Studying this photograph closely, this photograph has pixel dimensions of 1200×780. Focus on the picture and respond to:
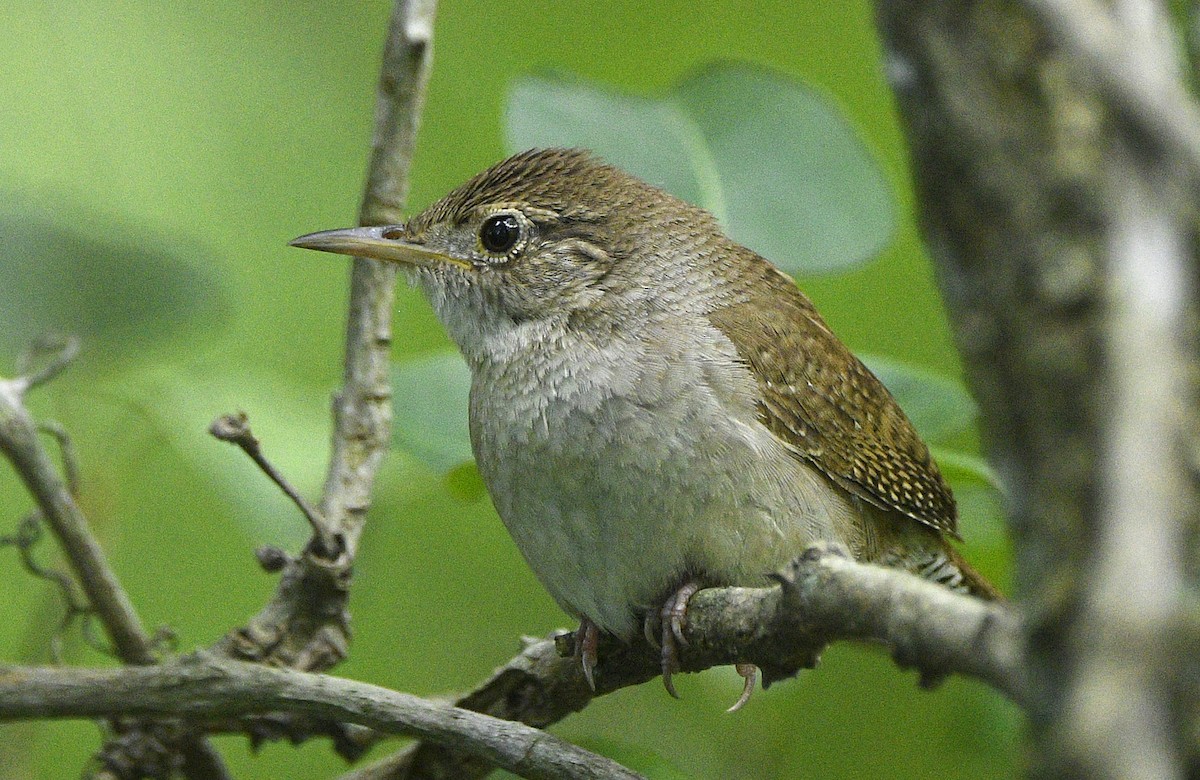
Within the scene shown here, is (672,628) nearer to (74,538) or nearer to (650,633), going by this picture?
(650,633)

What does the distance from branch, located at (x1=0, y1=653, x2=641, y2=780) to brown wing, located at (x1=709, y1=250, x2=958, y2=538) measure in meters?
0.95

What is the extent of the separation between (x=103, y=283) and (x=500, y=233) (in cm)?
102

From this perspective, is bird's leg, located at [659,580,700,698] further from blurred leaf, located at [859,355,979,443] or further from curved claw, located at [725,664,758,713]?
blurred leaf, located at [859,355,979,443]

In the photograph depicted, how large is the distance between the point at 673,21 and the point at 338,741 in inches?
166

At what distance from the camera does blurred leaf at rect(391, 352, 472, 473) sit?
9.86ft

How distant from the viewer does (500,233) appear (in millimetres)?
3037

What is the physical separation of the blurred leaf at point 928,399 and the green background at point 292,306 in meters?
0.23

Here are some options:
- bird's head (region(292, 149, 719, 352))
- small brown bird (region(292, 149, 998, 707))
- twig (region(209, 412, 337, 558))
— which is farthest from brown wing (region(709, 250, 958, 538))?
twig (region(209, 412, 337, 558))

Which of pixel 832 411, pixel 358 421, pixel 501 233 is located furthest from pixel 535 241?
pixel 832 411

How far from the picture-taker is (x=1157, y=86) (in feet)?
2.64

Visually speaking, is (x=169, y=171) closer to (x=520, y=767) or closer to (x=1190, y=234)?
(x=520, y=767)

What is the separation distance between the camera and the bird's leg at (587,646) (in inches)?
92.7

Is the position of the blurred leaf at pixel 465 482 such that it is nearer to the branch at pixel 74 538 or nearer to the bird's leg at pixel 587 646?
the bird's leg at pixel 587 646

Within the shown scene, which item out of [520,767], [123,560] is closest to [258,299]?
Answer: [123,560]
